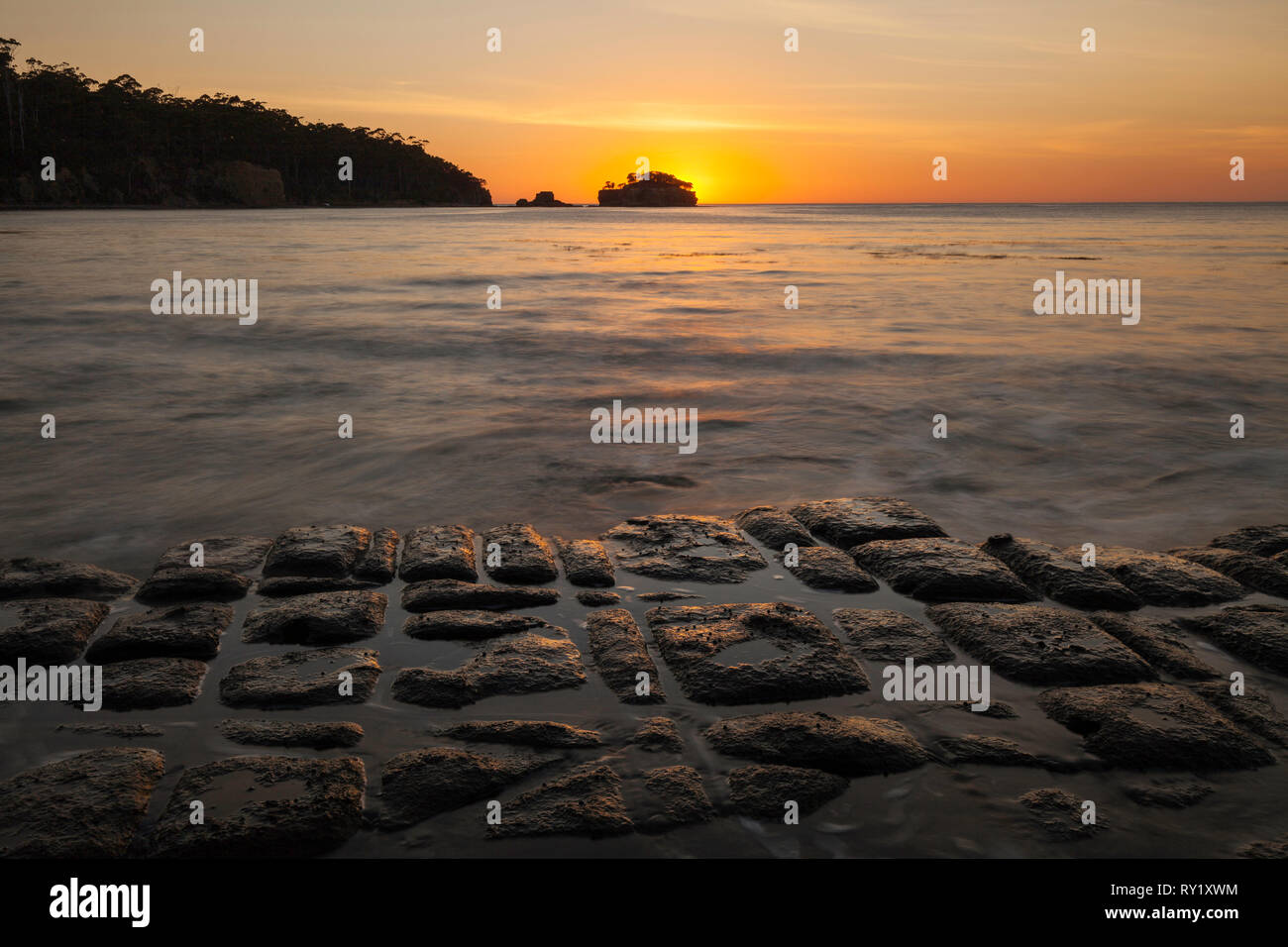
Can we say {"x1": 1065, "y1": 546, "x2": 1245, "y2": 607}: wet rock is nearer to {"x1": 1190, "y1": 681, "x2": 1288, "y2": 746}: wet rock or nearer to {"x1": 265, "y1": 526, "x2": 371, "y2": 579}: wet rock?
{"x1": 1190, "y1": 681, "x2": 1288, "y2": 746}: wet rock

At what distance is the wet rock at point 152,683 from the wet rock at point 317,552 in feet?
2.91

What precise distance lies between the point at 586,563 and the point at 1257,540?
11.0 ft

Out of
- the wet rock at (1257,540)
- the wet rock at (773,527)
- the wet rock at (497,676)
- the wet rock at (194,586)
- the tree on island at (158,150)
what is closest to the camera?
the wet rock at (497,676)

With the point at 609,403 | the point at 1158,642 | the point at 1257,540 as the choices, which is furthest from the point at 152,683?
the point at 609,403

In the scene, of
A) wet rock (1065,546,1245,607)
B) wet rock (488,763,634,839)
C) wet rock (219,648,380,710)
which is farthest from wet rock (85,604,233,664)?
wet rock (1065,546,1245,607)

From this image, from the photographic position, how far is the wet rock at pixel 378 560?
3.88 metres

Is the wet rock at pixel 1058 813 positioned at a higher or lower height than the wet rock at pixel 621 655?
lower

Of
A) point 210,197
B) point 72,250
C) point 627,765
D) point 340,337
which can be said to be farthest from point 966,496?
point 210,197

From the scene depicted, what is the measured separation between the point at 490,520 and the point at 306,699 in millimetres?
2460

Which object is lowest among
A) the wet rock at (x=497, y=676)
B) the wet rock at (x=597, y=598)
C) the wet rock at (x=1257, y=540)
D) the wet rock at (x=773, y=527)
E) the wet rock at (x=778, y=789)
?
the wet rock at (x=778, y=789)

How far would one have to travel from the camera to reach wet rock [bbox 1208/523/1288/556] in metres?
4.29

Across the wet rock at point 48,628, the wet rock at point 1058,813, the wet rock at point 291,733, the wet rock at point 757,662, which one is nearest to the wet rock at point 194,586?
the wet rock at point 48,628

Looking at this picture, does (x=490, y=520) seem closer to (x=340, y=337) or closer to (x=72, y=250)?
(x=340, y=337)

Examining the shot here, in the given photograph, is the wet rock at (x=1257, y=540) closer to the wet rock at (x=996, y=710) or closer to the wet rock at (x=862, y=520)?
the wet rock at (x=862, y=520)
